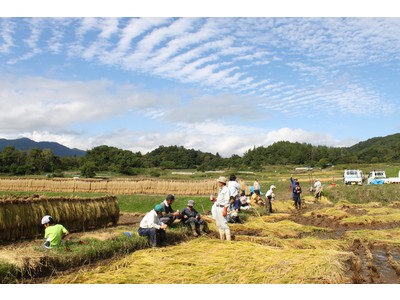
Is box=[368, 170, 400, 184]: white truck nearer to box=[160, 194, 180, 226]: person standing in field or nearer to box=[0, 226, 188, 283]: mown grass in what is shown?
box=[160, 194, 180, 226]: person standing in field

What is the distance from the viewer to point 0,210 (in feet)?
38.8

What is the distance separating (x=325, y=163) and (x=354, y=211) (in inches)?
3102

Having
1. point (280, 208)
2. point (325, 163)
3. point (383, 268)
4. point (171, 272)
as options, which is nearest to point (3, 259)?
point (171, 272)

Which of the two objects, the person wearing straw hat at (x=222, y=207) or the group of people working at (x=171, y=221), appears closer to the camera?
the group of people working at (x=171, y=221)

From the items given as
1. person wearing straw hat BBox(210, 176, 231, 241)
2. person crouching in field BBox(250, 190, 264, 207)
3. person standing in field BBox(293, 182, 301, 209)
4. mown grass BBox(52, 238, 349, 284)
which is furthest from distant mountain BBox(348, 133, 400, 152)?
mown grass BBox(52, 238, 349, 284)

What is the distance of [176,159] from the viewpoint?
114 metres

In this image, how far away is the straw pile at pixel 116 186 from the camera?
32.8 metres

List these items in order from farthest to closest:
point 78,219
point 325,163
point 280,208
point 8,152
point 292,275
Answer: point 325,163
point 8,152
point 280,208
point 78,219
point 292,275

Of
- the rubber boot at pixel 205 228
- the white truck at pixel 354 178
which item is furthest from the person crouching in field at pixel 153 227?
the white truck at pixel 354 178

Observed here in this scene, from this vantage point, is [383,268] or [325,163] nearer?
[383,268]

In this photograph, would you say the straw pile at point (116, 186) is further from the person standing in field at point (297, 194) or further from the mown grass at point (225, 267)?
the mown grass at point (225, 267)

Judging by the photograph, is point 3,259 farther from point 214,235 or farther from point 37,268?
point 214,235

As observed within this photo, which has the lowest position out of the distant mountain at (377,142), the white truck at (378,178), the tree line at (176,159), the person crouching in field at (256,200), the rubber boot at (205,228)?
the rubber boot at (205,228)

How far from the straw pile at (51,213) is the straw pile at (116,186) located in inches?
564
